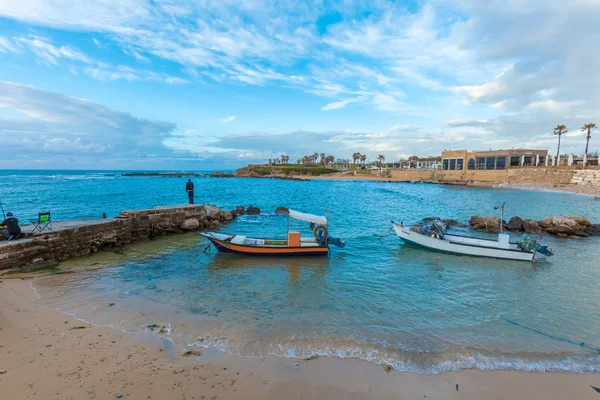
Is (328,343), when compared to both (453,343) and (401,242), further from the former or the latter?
(401,242)

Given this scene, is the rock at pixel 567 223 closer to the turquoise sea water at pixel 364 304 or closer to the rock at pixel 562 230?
the rock at pixel 562 230

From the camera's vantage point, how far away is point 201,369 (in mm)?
6344

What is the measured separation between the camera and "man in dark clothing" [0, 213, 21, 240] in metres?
13.3

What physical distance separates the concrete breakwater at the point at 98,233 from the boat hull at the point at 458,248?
624 inches

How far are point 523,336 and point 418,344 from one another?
132 inches

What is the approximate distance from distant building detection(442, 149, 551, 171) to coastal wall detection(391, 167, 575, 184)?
7.67 feet

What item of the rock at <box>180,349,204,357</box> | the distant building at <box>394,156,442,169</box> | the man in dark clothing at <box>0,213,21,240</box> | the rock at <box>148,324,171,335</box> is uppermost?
the distant building at <box>394,156,442,169</box>

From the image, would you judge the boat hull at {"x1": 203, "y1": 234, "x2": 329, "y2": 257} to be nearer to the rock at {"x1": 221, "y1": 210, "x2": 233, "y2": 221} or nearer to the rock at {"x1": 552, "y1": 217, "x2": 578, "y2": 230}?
the rock at {"x1": 221, "y1": 210, "x2": 233, "y2": 221}

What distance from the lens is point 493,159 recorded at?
8225cm

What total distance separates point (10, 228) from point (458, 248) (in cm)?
2340

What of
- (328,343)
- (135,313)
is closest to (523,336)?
(328,343)

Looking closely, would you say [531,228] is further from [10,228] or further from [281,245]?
[10,228]

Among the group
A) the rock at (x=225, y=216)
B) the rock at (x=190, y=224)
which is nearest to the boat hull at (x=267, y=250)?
the rock at (x=190, y=224)

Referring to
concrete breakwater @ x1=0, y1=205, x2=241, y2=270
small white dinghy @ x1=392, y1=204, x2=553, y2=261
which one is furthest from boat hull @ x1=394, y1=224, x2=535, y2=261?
concrete breakwater @ x1=0, y1=205, x2=241, y2=270
